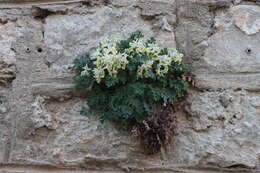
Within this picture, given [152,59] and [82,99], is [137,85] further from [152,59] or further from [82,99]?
[82,99]

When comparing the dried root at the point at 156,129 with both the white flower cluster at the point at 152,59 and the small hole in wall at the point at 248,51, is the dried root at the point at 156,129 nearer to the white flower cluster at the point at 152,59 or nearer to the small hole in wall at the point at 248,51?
the white flower cluster at the point at 152,59

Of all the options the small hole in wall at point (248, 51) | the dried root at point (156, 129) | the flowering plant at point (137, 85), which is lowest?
the dried root at point (156, 129)

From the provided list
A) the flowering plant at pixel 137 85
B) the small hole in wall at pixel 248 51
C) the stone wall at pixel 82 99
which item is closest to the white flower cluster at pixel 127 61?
the flowering plant at pixel 137 85

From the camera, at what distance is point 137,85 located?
52.6 inches

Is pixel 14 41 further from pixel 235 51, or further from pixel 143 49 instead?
pixel 235 51

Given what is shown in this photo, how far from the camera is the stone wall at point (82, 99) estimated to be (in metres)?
1.37

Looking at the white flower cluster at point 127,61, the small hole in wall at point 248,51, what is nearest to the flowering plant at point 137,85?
the white flower cluster at point 127,61

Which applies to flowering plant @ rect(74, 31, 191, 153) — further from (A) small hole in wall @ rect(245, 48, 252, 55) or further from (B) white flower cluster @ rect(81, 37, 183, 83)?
(A) small hole in wall @ rect(245, 48, 252, 55)

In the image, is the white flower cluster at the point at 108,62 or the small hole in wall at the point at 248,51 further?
the small hole in wall at the point at 248,51

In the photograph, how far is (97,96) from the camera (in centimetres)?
138

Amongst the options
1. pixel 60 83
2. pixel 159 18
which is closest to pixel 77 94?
pixel 60 83

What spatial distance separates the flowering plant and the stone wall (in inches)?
→ 2.9

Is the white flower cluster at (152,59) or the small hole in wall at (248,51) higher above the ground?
the small hole in wall at (248,51)

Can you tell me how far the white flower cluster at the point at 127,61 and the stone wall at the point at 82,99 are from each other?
0.41 ft
